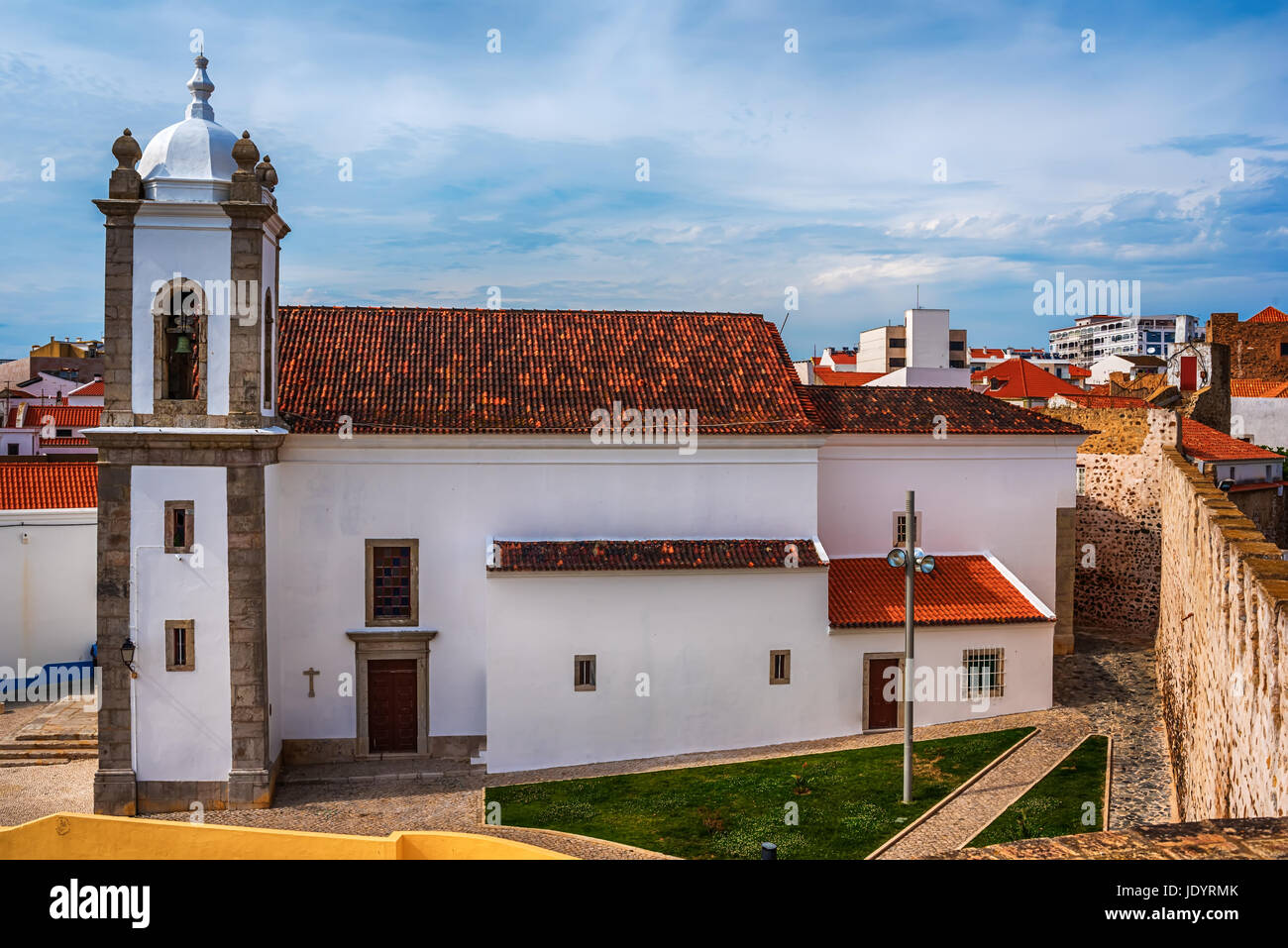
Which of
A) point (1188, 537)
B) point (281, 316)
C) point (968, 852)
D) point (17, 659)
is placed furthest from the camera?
point (17, 659)

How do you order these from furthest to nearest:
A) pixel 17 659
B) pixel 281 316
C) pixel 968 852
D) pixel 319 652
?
1. pixel 17 659
2. pixel 281 316
3. pixel 319 652
4. pixel 968 852

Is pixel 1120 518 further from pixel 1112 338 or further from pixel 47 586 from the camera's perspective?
pixel 1112 338

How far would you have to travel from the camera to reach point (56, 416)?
41625 mm

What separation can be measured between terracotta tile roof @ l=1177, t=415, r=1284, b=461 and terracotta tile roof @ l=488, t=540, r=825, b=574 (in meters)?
14.9

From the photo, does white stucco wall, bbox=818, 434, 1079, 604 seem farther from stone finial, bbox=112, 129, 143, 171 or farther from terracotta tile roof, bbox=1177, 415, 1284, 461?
stone finial, bbox=112, 129, 143, 171

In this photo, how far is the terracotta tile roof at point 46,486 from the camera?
2453cm

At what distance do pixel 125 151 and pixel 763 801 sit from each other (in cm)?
1472

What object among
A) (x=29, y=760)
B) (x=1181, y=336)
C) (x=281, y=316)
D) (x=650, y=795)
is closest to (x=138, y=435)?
(x=281, y=316)

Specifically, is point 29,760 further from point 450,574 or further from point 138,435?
point 450,574

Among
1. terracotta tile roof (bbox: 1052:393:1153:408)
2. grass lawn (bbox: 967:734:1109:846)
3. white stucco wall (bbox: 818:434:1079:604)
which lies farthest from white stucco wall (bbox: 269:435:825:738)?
terracotta tile roof (bbox: 1052:393:1153:408)

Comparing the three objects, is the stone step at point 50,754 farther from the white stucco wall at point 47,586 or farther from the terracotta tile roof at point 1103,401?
the terracotta tile roof at point 1103,401

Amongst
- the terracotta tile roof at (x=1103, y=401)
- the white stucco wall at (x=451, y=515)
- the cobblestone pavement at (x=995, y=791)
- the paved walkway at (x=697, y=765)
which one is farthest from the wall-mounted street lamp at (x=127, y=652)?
the terracotta tile roof at (x=1103, y=401)

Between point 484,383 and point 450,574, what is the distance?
3.80m

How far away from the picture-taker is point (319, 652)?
1814 centimetres
